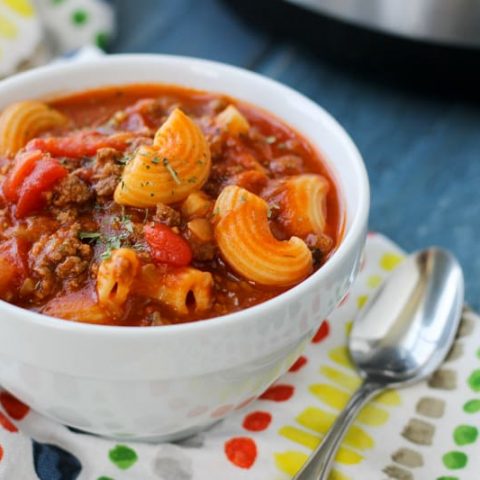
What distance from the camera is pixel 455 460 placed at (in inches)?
73.5

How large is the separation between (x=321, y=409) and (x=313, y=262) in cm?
40

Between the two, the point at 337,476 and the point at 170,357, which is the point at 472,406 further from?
the point at 170,357

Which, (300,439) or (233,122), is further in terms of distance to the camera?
(233,122)

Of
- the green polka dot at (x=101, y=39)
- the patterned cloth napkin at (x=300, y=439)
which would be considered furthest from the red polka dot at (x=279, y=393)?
the green polka dot at (x=101, y=39)

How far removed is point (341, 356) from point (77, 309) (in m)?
0.80

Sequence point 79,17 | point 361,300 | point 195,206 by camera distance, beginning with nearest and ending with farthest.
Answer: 1. point 195,206
2. point 361,300
3. point 79,17

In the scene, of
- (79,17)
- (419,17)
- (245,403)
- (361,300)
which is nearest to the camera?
(245,403)

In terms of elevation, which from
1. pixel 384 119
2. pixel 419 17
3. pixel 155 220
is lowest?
pixel 384 119

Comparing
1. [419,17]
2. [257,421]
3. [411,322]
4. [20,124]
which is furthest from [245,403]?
[419,17]

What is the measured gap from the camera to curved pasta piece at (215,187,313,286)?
1.71 m

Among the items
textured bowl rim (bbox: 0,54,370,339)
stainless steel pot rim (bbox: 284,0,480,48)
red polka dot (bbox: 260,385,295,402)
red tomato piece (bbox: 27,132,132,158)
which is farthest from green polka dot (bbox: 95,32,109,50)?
red polka dot (bbox: 260,385,295,402)

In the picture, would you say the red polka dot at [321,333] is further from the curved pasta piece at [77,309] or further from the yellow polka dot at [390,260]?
the curved pasta piece at [77,309]

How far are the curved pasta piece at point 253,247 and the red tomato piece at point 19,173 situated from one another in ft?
1.32

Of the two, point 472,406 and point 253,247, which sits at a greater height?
point 253,247
